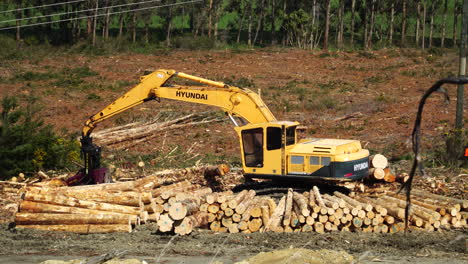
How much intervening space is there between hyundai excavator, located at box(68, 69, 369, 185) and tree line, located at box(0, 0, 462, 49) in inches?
1586

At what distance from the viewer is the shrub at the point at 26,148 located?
20.2 metres

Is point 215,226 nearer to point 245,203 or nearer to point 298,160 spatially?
point 245,203

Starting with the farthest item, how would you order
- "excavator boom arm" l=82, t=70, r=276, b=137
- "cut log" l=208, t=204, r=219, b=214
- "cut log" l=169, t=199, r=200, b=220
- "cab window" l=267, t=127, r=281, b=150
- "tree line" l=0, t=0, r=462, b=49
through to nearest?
"tree line" l=0, t=0, r=462, b=49, "excavator boom arm" l=82, t=70, r=276, b=137, "cab window" l=267, t=127, r=281, b=150, "cut log" l=208, t=204, r=219, b=214, "cut log" l=169, t=199, r=200, b=220

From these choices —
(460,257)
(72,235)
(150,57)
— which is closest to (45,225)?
(72,235)

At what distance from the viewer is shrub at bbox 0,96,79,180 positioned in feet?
66.1

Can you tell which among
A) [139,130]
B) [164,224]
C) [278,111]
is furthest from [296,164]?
[278,111]

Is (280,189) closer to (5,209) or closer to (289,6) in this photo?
(5,209)

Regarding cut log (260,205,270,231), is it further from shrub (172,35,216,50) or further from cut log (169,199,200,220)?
shrub (172,35,216,50)

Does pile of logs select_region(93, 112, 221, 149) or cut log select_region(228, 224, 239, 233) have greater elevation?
cut log select_region(228, 224, 239, 233)

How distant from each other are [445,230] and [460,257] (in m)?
2.15

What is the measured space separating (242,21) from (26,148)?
60362mm

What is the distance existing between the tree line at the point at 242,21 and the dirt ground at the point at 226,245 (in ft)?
146

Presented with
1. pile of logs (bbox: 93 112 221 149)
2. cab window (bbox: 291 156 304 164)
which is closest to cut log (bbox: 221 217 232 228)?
cab window (bbox: 291 156 304 164)

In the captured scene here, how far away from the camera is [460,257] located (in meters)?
13.1
